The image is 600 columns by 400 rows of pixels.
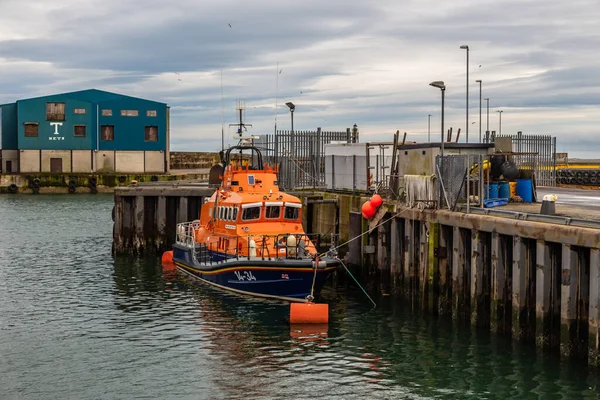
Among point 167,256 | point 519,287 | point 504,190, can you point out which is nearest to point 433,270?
point 519,287

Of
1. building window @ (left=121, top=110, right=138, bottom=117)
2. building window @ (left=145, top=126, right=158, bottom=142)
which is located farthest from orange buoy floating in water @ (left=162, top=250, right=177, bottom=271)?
building window @ (left=145, top=126, right=158, bottom=142)

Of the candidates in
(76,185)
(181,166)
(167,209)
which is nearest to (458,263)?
(167,209)

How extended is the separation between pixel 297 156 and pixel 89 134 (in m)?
57.3

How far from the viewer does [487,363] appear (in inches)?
748

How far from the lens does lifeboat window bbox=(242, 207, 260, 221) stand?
2678 cm

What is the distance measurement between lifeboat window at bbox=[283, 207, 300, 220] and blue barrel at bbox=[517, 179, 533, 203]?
284 inches

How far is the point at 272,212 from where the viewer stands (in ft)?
89.0

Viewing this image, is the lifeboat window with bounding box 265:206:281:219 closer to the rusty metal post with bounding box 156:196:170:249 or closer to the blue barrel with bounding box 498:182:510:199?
the blue barrel with bounding box 498:182:510:199

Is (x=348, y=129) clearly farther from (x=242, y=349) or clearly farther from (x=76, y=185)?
(x=76, y=185)

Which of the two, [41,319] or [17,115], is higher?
[17,115]

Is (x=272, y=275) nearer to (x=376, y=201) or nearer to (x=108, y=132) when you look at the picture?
(x=376, y=201)

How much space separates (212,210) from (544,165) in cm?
1931

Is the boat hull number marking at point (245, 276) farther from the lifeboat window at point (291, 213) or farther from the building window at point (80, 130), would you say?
the building window at point (80, 130)

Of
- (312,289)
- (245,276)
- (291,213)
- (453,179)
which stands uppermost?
(453,179)
